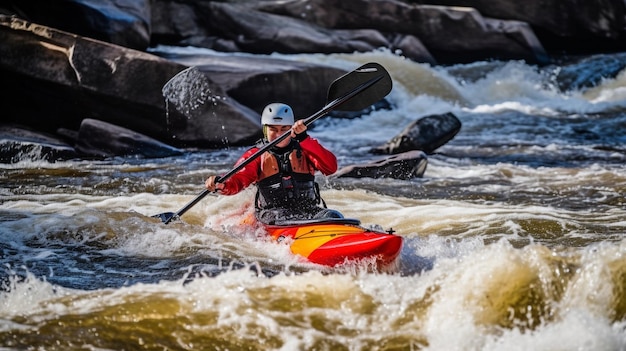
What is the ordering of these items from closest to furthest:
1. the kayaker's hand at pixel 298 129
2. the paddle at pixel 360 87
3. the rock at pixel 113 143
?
the kayaker's hand at pixel 298 129 < the paddle at pixel 360 87 < the rock at pixel 113 143

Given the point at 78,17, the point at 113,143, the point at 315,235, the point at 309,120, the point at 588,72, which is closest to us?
the point at 315,235

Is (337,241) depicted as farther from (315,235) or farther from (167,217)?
(167,217)

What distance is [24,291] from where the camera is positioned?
4207 mm

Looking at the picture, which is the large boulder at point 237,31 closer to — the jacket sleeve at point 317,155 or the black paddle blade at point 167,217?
the black paddle blade at point 167,217

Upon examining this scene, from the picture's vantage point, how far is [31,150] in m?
9.74

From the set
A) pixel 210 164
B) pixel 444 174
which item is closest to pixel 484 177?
pixel 444 174

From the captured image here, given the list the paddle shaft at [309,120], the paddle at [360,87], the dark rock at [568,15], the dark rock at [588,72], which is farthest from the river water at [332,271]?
the dark rock at [568,15]

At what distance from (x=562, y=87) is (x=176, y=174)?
34.6 ft

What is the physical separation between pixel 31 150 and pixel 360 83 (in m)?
5.25

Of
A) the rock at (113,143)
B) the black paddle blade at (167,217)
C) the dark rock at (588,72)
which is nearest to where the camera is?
the black paddle blade at (167,217)

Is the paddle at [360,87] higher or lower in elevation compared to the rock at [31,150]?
higher

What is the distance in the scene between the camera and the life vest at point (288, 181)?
5488mm

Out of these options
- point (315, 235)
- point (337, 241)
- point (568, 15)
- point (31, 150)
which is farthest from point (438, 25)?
point (337, 241)

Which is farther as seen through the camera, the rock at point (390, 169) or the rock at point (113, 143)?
the rock at point (113, 143)
